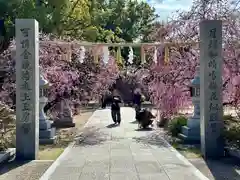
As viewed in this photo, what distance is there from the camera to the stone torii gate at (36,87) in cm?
1177

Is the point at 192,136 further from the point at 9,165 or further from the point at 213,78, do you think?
the point at 9,165

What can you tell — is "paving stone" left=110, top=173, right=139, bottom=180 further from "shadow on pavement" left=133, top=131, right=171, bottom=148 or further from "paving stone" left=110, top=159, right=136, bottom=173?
"shadow on pavement" left=133, top=131, right=171, bottom=148

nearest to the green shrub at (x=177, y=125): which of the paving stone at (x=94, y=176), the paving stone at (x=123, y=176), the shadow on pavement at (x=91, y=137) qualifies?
the shadow on pavement at (x=91, y=137)

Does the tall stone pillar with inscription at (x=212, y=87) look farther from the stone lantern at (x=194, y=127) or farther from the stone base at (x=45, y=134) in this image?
the stone base at (x=45, y=134)

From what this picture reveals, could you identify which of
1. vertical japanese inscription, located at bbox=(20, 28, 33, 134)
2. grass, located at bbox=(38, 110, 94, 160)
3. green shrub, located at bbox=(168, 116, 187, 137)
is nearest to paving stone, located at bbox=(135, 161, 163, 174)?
grass, located at bbox=(38, 110, 94, 160)

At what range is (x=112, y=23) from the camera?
49.4m

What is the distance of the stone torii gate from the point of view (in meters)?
11.8

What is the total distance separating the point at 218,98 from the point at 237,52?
3740mm

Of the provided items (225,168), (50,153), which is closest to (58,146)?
(50,153)

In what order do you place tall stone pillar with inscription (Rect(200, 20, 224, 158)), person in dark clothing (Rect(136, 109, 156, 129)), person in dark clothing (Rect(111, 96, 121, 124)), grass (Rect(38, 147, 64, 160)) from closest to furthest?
tall stone pillar with inscription (Rect(200, 20, 224, 158)), grass (Rect(38, 147, 64, 160)), person in dark clothing (Rect(136, 109, 156, 129)), person in dark clothing (Rect(111, 96, 121, 124))

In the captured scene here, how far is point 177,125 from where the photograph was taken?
16.4m

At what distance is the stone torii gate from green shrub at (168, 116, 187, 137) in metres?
4.05

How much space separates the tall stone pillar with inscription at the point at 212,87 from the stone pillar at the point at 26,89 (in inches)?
176

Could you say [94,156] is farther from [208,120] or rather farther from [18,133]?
[208,120]
